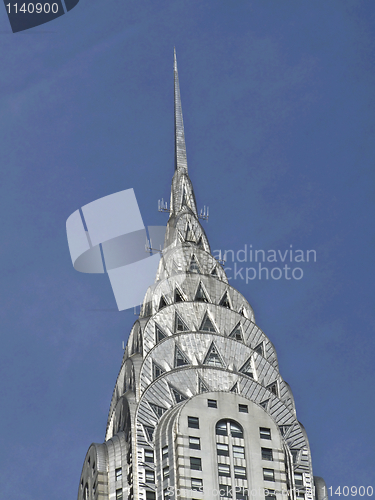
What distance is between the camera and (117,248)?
136 m

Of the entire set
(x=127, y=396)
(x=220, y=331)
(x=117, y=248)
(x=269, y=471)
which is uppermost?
(x=117, y=248)

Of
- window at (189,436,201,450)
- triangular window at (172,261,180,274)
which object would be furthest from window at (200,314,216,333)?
window at (189,436,201,450)

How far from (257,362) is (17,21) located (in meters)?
46.3

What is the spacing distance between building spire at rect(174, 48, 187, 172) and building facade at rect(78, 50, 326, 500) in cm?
2528

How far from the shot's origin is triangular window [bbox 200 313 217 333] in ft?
445

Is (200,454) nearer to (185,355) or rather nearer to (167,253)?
(185,355)

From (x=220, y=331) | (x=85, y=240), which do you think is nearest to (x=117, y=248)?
(x=85, y=240)

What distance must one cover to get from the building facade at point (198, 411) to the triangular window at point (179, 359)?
0.11 metres

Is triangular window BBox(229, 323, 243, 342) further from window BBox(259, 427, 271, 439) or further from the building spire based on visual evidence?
the building spire

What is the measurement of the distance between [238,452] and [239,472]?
2118mm

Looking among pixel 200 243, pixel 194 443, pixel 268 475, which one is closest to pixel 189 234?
pixel 200 243

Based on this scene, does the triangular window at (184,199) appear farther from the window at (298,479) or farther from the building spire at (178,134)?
the window at (298,479)

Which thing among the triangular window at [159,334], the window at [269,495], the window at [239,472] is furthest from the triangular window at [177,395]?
the window at [269,495]

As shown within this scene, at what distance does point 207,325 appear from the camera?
136 meters
